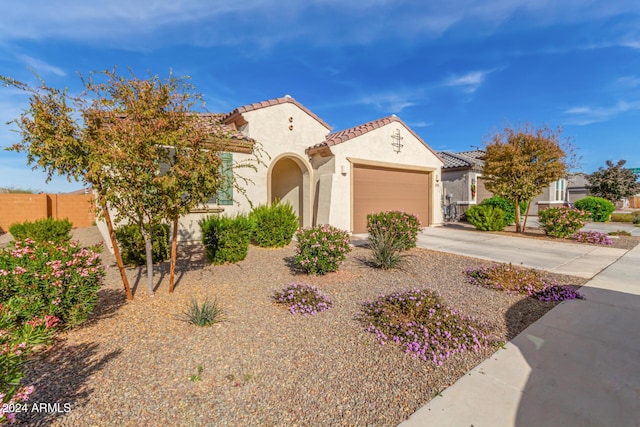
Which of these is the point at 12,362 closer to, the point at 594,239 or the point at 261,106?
the point at 261,106

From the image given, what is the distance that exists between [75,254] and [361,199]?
9.84 metres

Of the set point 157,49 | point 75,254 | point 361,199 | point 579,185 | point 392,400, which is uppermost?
point 157,49

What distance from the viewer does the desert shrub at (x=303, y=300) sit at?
441 cm

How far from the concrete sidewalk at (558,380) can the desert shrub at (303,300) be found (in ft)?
7.21

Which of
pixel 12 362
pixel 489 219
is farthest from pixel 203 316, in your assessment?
pixel 489 219

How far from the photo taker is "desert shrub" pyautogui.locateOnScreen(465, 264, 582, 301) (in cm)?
495

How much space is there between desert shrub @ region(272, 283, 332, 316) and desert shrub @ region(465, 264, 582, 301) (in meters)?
3.25

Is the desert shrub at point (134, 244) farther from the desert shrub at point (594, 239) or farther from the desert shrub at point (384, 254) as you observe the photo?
the desert shrub at point (594, 239)

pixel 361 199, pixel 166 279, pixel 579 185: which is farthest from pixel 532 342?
pixel 579 185

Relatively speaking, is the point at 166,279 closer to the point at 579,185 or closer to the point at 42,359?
the point at 42,359

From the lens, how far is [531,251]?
888cm

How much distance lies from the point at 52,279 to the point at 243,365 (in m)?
2.58

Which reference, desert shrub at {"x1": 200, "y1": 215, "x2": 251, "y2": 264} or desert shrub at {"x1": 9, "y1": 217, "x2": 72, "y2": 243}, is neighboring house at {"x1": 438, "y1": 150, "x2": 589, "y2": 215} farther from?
desert shrub at {"x1": 9, "y1": 217, "x2": 72, "y2": 243}

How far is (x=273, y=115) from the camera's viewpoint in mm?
10828
